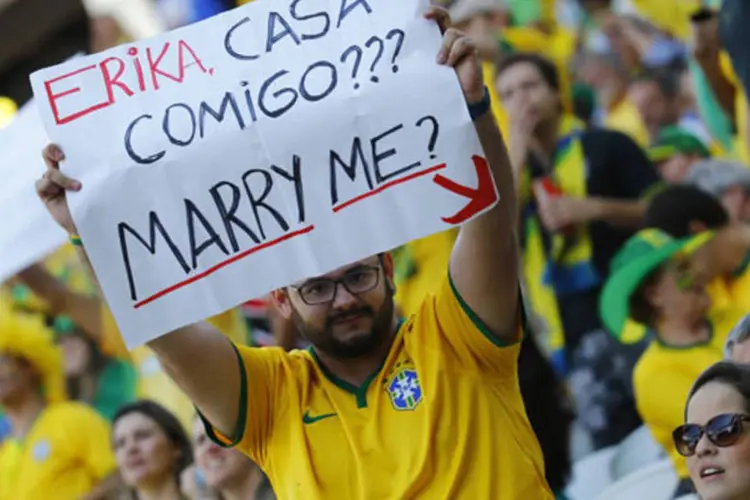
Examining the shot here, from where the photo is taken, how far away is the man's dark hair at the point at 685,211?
14.3 feet

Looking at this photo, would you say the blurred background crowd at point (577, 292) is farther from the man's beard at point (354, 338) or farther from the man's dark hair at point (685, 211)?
the man's beard at point (354, 338)

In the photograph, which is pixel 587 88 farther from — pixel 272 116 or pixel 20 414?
pixel 272 116

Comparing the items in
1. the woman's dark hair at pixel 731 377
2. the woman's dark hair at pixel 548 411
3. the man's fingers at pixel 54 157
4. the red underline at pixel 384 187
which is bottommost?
the woman's dark hair at pixel 548 411

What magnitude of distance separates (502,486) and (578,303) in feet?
7.08

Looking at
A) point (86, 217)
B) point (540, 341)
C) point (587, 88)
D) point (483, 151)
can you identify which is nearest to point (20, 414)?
point (540, 341)

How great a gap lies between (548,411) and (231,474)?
972 mm

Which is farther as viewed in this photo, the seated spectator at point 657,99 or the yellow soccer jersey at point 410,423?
the seated spectator at point 657,99

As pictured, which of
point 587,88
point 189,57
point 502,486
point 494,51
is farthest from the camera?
point 587,88

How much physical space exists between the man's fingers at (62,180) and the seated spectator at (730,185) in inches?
94.9

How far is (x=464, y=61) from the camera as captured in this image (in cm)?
261

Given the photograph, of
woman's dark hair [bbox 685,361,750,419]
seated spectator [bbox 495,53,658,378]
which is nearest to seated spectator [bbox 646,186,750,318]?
seated spectator [bbox 495,53,658,378]

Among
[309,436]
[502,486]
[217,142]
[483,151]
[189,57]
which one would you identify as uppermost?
[189,57]

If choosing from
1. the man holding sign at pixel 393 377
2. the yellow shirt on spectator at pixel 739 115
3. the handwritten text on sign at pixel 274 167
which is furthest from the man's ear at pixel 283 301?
the yellow shirt on spectator at pixel 739 115

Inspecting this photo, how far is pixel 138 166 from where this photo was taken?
2.67 meters
